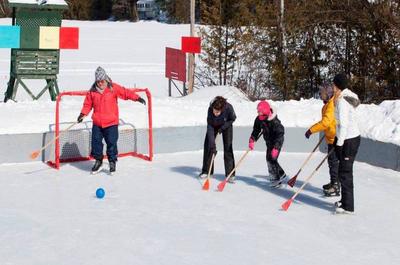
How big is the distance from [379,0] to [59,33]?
614cm

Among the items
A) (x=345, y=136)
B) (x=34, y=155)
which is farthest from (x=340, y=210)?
(x=34, y=155)

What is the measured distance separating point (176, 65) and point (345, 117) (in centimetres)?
948

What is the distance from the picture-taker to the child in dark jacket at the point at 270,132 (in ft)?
22.8

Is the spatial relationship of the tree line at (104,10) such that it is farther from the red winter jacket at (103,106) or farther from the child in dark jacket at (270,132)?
the child in dark jacket at (270,132)

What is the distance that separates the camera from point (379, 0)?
522 inches

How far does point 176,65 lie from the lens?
15203mm

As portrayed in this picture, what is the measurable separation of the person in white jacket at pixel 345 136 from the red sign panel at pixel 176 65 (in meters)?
8.76

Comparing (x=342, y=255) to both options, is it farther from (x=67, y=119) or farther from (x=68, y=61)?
(x=68, y=61)

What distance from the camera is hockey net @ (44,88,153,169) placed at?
8352 millimetres

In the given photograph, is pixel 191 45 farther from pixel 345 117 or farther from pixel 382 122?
pixel 345 117

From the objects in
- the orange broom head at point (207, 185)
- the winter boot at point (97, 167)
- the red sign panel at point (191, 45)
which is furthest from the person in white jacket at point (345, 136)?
the red sign panel at point (191, 45)

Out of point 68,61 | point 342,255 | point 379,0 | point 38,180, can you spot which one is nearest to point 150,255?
point 342,255

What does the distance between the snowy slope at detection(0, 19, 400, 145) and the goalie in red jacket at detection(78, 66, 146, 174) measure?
103cm

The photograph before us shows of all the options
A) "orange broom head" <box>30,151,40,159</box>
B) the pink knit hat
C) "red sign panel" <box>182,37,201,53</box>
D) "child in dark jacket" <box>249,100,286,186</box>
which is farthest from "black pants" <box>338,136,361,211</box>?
"red sign panel" <box>182,37,201,53</box>
